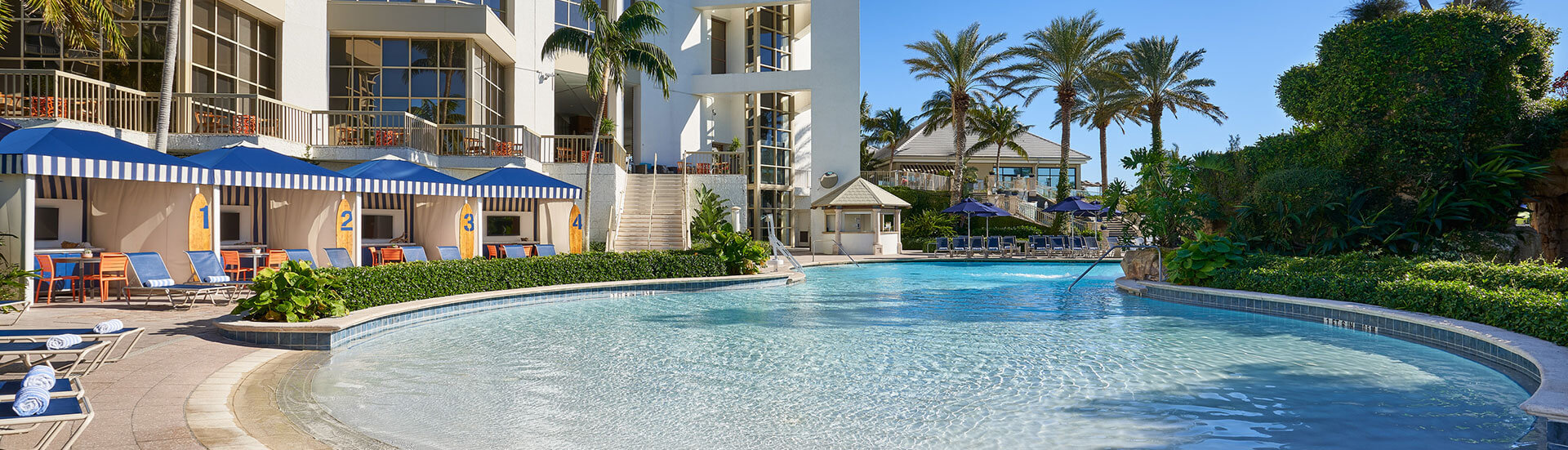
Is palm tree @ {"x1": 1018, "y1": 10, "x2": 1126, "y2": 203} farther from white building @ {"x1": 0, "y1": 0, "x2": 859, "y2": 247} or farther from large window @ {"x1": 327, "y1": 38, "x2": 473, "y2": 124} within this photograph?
large window @ {"x1": 327, "y1": 38, "x2": 473, "y2": 124}

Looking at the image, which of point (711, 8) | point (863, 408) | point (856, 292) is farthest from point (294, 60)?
point (863, 408)

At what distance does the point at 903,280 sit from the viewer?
1847 centimetres

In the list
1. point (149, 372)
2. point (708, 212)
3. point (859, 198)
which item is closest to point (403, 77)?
point (708, 212)

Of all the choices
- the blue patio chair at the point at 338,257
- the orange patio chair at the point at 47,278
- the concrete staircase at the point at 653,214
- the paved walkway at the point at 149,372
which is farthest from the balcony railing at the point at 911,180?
the orange patio chair at the point at 47,278

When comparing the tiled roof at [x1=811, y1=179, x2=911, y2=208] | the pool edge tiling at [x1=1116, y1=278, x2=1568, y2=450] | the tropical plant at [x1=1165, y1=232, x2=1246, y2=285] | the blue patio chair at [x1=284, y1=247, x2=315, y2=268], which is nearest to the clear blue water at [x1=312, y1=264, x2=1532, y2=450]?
the pool edge tiling at [x1=1116, y1=278, x2=1568, y2=450]

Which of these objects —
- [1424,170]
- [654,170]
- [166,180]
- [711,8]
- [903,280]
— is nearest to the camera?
[166,180]

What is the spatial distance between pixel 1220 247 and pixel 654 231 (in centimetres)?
1447

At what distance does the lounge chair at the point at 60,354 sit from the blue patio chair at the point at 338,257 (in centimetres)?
748

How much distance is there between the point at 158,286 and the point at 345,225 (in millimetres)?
3914

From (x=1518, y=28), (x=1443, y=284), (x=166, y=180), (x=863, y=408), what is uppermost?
(x=1518, y=28)

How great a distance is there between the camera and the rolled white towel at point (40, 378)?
3.71 metres

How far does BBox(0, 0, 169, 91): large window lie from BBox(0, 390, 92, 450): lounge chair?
14.0 meters

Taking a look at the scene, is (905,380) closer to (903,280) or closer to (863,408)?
(863,408)

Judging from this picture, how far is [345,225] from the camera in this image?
535 inches
